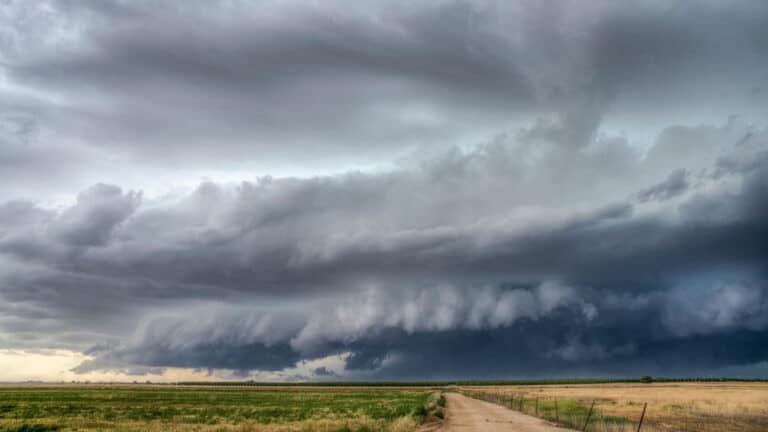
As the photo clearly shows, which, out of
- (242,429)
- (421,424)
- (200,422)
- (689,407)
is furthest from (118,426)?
(689,407)

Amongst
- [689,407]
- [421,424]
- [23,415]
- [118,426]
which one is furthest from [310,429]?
[689,407]

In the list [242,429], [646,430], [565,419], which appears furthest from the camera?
[565,419]

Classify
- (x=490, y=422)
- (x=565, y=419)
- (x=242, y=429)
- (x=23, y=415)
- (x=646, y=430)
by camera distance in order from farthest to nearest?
(x=23, y=415) → (x=565, y=419) → (x=490, y=422) → (x=242, y=429) → (x=646, y=430)

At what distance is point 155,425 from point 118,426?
2609mm

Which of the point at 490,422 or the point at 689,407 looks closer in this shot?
the point at 490,422

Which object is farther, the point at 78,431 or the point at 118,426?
the point at 118,426

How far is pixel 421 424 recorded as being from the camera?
1618 inches

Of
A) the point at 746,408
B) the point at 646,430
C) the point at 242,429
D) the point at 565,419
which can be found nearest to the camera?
the point at 646,430

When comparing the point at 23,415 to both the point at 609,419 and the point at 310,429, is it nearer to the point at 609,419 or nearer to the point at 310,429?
the point at 310,429

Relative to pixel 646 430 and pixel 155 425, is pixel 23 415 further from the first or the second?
pixel 646 430

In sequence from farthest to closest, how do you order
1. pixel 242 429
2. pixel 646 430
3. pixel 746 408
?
1. pixel 746 408
2. pixel 242 429
3. pixel 646 430

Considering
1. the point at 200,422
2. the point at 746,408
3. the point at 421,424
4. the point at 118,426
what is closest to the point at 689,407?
the point at 746,408

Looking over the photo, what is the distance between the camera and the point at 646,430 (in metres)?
36.8

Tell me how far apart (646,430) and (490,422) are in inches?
419
